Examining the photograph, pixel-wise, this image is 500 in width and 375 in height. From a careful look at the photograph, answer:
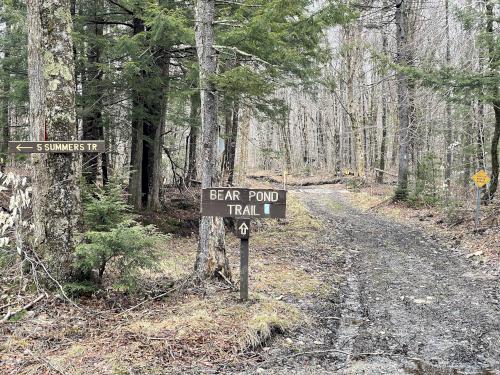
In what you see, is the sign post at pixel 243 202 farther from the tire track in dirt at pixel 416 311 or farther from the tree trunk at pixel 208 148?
the tire track in dirt at pixel 416 311

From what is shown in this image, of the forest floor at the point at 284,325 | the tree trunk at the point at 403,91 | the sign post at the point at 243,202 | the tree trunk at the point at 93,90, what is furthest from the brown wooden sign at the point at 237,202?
the tree trunk at the point at 403,91

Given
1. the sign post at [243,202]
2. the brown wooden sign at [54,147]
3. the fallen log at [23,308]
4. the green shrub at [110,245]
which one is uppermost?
the brown wooden sign at [54,147]

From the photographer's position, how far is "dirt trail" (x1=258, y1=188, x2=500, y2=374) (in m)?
4.73

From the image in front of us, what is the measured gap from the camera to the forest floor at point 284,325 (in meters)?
4.56

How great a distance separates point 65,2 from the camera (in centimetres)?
588

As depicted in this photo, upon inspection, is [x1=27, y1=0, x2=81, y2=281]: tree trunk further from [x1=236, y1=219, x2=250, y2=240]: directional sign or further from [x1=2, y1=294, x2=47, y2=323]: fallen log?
[x1=236, y1=219, x2=250, y2=240]: directional sign

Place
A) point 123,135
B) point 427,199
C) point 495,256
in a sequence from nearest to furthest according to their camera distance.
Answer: point 495,256, point 123,135, point 427,199

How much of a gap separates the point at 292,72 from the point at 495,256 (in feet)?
21.1

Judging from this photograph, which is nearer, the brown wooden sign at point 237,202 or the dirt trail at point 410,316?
the dirt trail at point 410,316

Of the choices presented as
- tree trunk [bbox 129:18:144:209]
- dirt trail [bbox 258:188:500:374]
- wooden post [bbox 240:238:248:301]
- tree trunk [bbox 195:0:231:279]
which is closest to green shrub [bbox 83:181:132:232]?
tree trunk [bbox 195:0:231:279]

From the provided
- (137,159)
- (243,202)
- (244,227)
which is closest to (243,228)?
(244,227)

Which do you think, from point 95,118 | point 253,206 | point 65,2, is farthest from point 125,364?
point 95,118

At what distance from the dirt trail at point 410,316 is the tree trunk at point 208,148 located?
7.04 feet

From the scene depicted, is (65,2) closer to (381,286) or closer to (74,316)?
(74,316)
